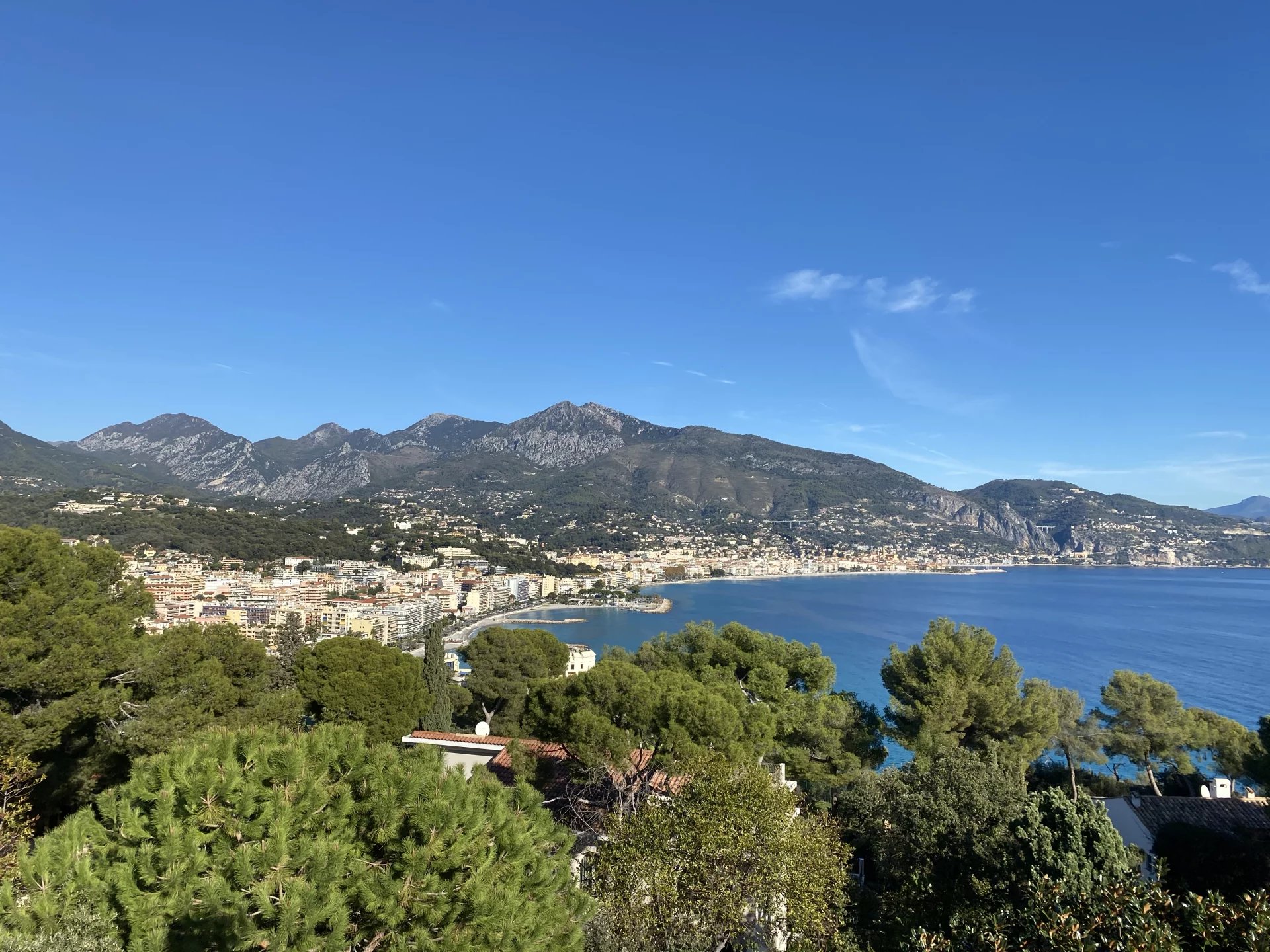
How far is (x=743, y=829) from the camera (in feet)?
16.1

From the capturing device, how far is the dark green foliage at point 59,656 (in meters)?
6.24

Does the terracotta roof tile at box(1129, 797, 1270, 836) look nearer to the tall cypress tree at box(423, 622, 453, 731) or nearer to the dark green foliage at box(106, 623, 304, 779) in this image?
→ the dark green foliage at box(106, 623, 304, 779)

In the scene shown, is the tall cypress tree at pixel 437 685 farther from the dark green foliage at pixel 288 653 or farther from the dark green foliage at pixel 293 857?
the dark green foliage at pixel 293 857

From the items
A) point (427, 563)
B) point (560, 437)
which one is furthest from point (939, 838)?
point (560, 437)

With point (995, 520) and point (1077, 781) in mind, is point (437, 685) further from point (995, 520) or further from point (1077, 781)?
point (995, 520)

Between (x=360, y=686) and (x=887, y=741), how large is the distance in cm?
1851

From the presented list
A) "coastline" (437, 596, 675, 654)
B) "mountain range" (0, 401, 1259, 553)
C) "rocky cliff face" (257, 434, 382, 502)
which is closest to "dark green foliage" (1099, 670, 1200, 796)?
"coastline" (437, 596, 675, 654)

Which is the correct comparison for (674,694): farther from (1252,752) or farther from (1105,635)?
(1105,635)

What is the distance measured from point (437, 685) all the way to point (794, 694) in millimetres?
7933

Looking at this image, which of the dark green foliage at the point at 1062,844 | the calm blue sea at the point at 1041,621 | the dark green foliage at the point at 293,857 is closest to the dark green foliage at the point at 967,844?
the dark green foliage at the point at 1062,844

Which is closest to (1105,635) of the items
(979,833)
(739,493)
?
(979,833)

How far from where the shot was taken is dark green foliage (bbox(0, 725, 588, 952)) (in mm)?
2674

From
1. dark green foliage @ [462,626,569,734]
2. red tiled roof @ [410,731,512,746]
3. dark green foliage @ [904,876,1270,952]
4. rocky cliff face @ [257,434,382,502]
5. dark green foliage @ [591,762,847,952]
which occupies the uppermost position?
rocky cliff face @ [257,434,382,502]

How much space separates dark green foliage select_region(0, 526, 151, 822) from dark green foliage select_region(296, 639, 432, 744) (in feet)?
11.4
